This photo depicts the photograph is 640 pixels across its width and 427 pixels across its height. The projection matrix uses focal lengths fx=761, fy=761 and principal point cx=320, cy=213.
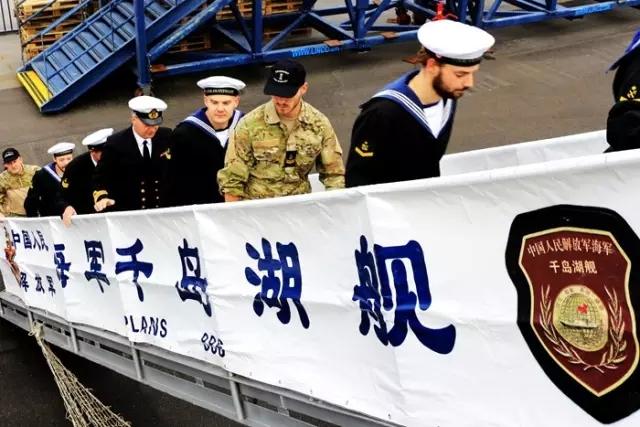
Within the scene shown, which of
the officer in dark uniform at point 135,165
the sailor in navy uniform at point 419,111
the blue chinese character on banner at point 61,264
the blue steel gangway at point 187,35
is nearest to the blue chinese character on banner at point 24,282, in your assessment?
the blue chinese character on banner at point 61,264

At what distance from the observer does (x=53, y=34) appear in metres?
13.7

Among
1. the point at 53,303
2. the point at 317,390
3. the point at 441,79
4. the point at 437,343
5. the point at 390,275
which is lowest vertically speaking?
the point at 53,303

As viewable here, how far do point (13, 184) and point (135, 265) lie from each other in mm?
4187

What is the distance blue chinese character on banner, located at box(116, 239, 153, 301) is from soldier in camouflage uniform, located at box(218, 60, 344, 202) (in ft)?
2.25

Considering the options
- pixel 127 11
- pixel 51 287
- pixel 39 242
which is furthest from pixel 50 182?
pixel 127 11

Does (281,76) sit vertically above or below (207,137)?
above

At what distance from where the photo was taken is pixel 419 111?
328 centimetres

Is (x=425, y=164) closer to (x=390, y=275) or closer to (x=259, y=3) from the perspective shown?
(x=390, y=275)

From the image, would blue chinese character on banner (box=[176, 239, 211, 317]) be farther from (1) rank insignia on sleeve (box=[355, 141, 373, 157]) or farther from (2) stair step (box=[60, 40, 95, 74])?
(2) stair step (box=[60, 40, 95, 74])

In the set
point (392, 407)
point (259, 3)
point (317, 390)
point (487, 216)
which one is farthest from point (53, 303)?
point (259, 3)

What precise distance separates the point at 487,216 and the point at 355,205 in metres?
0.59

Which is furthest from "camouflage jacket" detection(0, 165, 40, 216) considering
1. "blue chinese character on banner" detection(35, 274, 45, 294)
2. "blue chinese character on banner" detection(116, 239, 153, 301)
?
"blue chinese character on banner" detection(116, 239, 153, 301)

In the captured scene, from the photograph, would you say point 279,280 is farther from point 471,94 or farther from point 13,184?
point 471,94

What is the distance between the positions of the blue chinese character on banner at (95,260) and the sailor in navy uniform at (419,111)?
2.25 meters
